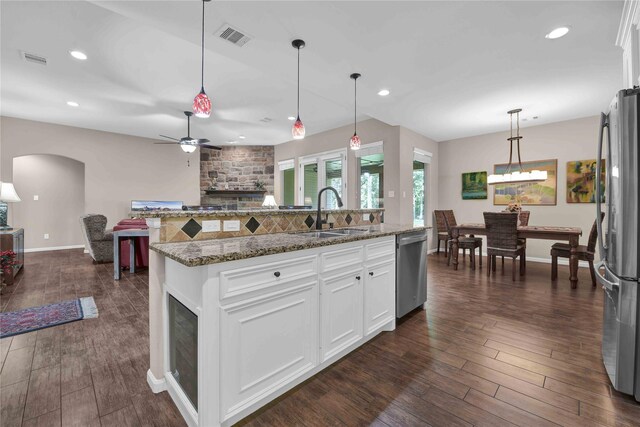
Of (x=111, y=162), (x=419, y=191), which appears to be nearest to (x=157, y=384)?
(x=419, y=191)

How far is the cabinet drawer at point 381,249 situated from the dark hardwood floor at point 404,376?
2.25 ft

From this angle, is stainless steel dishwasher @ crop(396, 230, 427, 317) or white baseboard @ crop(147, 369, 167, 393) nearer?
white baseboard @ crop(147, 369, 167, 393)

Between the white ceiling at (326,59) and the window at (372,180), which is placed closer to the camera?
the white ceiling at (326,59)

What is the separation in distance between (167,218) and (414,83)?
3.39 meters

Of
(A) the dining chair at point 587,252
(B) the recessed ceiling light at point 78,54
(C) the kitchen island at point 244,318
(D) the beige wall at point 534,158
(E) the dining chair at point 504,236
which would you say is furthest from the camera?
(D) the beige wall at point 534,158

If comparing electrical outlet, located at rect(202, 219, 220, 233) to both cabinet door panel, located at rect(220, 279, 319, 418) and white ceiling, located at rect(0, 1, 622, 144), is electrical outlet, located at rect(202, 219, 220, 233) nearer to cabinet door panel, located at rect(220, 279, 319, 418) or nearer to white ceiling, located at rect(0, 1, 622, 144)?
cabinet door panel, located at rect(220, 279, 319, 418)

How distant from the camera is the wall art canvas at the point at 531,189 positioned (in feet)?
17.6

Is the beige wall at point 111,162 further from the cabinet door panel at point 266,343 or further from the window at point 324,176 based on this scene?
the cabinet door panel at point 266,343

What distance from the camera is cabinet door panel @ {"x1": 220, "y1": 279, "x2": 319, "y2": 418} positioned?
4.19 feet

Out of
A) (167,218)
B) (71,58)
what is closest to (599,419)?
(167,218)

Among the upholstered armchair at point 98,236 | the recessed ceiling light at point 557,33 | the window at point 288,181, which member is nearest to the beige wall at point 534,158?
the recessed ceiling light at point 557,33

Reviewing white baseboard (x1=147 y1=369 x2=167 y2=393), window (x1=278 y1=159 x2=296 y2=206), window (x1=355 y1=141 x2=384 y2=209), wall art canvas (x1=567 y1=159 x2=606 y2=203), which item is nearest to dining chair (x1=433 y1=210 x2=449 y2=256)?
window (x1=355 y1=141 x2=384 y2=209)

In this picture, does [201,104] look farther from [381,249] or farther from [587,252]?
[587,252]

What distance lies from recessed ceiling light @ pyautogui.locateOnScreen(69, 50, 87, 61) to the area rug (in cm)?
286
